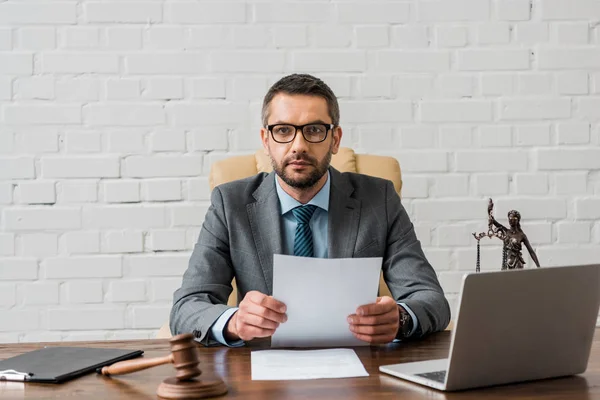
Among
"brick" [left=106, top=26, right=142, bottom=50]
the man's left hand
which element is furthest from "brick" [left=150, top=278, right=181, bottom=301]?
the man's left hand

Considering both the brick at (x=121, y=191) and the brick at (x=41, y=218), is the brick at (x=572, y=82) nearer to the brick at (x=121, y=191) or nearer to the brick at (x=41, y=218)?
the brick at (x=121, y=191)

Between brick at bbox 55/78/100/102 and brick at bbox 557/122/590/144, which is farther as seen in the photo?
brick at bbox 557/122/590/144

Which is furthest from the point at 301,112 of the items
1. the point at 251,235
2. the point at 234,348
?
the point at 234,348

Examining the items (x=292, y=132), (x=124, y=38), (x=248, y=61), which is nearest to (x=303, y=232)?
(x=292, y=132)

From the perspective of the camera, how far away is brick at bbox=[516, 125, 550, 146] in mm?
2846

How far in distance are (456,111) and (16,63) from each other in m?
1.63

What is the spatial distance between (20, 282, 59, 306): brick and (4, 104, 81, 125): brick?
0.59 metres

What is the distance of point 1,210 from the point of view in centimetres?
274

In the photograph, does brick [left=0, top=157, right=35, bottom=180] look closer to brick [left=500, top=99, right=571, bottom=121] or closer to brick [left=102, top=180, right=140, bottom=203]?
brick [left=102, top=180, right=140, bottom=203]

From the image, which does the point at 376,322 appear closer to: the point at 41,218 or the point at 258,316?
the point at 258,316

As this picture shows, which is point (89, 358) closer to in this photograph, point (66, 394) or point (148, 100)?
point (66, 394)

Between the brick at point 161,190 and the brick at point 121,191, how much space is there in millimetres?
30

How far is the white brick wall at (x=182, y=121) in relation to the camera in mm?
2744

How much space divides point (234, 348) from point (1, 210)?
5.01ft
